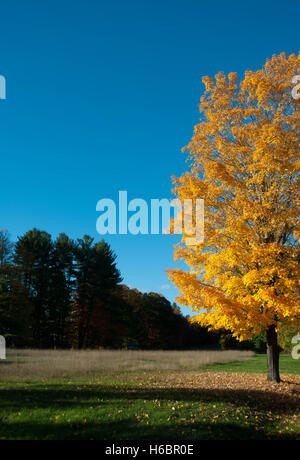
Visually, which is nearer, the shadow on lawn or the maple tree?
the shadow on lawn

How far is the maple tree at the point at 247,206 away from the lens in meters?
11.4

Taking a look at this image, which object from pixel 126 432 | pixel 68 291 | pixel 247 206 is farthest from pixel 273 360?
pixel 68 291

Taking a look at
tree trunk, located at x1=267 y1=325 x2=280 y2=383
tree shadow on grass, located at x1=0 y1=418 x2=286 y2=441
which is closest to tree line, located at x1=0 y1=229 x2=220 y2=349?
tree trunk, located at x1=267 y1=325 x2=280 y2=383

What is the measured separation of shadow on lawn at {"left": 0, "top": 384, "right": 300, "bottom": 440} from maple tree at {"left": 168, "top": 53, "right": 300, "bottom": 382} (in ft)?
7.44

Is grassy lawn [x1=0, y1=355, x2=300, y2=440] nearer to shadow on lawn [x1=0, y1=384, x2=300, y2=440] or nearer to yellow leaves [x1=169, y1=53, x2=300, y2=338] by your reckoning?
shadow on lawn [x1=0, y1=384, x2=300, y2=440]

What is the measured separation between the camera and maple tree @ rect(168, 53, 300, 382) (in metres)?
11.4

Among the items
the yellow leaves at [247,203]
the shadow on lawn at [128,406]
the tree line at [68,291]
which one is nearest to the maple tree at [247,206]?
the yellow leaves at [247,203]

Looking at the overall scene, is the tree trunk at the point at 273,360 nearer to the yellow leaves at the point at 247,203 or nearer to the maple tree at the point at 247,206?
the maple tree at the point at 247,206

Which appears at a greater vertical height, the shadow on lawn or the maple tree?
the maple tree

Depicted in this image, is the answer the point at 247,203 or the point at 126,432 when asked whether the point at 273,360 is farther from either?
the point at 126,432

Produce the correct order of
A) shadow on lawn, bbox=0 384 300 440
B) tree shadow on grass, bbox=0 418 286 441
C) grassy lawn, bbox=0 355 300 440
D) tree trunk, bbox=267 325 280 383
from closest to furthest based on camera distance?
tree shadow on grass, bbox=0 418 286 441 < shadow on lawn, bbox=0 384 300 440 < grassy lawn, bbox=0 355 300 440 < tree trunk, bbox=267 325 280 383

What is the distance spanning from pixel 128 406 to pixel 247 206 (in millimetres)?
7228
